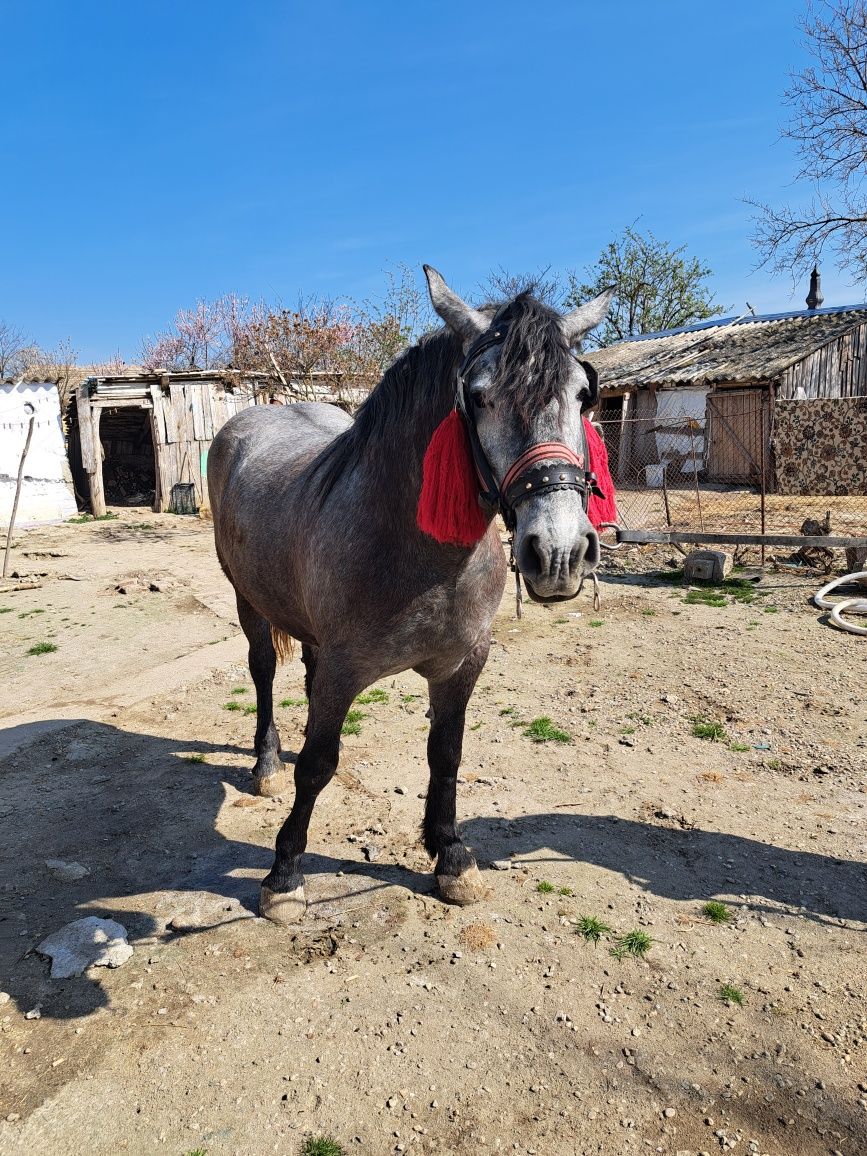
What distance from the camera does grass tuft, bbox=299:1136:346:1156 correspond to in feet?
6.37

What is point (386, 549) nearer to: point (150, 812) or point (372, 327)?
point (150, 812)

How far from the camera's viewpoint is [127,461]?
2284 centimetres

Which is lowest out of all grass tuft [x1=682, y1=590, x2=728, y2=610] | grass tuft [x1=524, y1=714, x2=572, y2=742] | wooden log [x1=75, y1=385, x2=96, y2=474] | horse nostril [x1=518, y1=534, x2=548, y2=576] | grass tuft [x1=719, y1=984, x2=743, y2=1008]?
grass tuft [x1=719, y1=984, x2=743, y2=1008]

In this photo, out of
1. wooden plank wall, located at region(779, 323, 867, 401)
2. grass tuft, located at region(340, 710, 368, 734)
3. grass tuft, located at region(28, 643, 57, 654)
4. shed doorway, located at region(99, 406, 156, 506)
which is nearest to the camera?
grass tuft, located at region(340, 710, 368, 734)

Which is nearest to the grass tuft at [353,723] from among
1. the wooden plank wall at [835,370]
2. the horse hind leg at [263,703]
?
the horse hind leg at [263,703]

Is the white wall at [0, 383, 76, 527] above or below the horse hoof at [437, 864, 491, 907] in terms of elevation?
above

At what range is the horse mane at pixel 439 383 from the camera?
1955 mm

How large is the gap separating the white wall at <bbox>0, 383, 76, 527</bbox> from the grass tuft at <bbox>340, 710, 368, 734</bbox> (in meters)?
14.3

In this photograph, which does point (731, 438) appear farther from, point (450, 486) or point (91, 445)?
point (450, 486)

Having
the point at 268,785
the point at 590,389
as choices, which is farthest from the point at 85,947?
the point at 590,389

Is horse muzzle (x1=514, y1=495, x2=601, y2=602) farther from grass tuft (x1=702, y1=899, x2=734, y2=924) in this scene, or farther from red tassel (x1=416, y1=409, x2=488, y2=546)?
grass tuft (x1=702, y1=899, x2=734, y2=924)

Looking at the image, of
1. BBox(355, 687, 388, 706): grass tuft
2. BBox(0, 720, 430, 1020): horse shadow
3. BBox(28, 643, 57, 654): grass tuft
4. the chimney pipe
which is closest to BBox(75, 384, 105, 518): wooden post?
BBox(28, 643, 57, 654): grass tuft

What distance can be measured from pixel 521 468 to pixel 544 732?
3.17 meters

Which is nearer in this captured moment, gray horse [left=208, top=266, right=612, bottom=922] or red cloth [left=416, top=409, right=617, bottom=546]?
gray horse [left=208, top=266, right=612, bottom=922]
